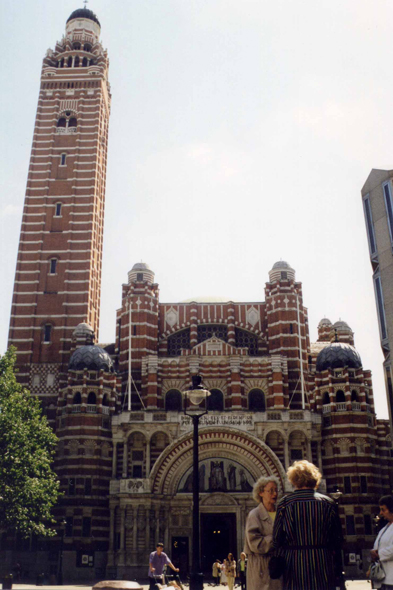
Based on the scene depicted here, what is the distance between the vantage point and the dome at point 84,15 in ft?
221

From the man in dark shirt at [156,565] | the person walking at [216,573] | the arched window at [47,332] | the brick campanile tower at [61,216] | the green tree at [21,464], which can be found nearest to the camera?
the man in dark shirt at [156,565]

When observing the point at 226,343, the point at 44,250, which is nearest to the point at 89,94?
the point at 44,250

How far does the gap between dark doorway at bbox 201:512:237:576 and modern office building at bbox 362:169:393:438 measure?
79.8 feet

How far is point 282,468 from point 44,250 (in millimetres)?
28654

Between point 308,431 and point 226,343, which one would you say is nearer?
point 308,431

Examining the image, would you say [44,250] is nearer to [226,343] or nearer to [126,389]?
[126,389]

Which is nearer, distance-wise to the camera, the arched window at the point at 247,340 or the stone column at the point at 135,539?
the stone column at the point at 135,539

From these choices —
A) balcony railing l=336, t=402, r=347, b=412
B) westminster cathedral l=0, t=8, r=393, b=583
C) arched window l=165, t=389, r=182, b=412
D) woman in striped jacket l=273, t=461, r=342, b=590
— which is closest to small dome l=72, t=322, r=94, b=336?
westminster cathedral l=0, t=8, r=393, b=583

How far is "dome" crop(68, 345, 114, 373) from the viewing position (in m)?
47.3

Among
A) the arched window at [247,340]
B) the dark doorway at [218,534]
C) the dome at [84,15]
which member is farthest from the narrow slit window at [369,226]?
the dome at [84,15]

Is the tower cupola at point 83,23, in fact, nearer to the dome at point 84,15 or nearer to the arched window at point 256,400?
the dome at point 84,15

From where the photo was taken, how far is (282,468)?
4303cm

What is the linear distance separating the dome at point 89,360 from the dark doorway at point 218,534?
1374 centimetres

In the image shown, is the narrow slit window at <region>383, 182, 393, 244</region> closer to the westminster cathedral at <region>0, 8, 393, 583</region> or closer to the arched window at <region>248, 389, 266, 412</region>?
the westminster cathedral at <region>0, 8, 393, 583</region>
